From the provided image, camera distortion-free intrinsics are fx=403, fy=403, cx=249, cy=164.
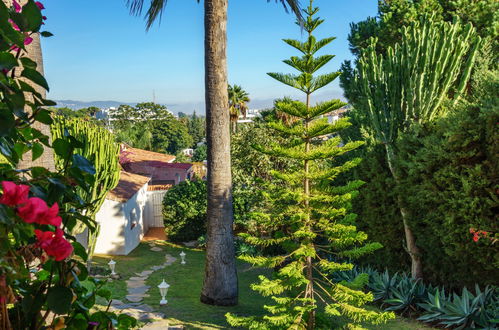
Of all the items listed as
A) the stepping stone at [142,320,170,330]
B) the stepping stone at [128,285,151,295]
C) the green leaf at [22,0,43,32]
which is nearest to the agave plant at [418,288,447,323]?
the stepping stone at [142,320,170,330]

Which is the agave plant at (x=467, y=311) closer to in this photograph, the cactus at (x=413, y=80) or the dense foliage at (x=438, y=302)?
the dense foliage at (x=438, y=302)

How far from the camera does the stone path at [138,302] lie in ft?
28.0

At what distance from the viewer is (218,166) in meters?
9.70

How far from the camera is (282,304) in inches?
290

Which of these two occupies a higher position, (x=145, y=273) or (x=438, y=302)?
(x=438, y=302)

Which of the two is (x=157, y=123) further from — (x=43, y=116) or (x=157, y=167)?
(x=43, y=116)

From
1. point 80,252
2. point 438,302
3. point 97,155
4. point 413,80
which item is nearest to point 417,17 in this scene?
point 413,80

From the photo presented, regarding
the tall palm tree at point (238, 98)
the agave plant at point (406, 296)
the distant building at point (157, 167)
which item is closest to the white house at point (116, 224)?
the agave plant at point (406, 296)

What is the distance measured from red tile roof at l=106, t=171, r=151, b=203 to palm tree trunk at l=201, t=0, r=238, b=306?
891 centimetres

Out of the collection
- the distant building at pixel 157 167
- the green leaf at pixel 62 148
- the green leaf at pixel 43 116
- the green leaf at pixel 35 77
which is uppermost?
the distant building at pixel 157 167

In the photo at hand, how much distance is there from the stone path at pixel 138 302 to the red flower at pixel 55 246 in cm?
620

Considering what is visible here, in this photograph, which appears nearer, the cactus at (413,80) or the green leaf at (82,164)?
the green leaf at (82,164)

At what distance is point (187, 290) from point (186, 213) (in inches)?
340

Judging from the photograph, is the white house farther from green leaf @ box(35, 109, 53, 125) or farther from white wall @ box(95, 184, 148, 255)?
green leaf @ box(35, 109, 53, 125)
